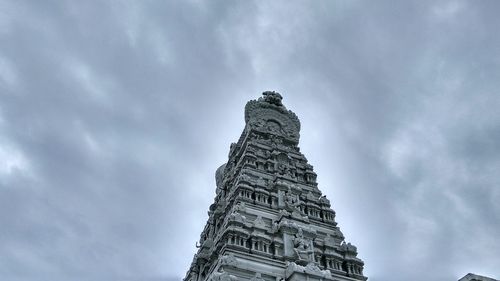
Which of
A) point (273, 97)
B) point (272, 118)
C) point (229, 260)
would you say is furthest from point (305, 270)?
point (273, 97)

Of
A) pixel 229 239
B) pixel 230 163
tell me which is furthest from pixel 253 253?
pixel 230 163

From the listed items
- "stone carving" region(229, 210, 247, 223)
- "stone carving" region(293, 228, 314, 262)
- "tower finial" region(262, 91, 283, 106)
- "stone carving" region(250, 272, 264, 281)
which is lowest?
"stone carving" region(250, 272, 264, 281)

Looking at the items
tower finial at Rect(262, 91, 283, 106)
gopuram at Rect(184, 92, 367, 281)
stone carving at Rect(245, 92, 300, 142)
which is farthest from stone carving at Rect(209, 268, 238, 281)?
tower finial at Rect(262, 91, 283, 106)

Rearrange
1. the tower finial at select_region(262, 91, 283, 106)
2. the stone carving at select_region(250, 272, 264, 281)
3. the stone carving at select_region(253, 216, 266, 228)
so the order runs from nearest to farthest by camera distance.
→ the stone carving at select_region(250, 272, 264, 281) → the stone carving at select_region(253, 216, 266, 228) → the tower finial at select_region(262, 91, 283, 106)

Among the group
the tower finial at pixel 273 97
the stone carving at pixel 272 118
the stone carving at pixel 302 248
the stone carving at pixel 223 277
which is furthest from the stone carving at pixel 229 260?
the tower finial at pixel 273 97

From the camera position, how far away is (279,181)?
3027 cm

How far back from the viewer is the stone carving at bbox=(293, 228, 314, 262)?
23656mm

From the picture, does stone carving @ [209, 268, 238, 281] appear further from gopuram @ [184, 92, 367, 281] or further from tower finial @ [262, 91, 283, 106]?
tower finial @ [262, 91, 283, 106]

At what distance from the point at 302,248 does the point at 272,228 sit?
253cm

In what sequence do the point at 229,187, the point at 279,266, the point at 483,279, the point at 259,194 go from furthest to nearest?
the point at 229,187 < the point at 259,194 < the point at 279,266 < the point at 483,279

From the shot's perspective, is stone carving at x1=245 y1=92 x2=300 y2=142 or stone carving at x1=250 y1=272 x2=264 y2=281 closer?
stone carving at x1=250 y1=272 x2=264 y2=281

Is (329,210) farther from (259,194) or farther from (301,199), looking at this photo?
(259,194)

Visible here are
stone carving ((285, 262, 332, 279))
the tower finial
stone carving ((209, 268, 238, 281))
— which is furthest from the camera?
the tower finial

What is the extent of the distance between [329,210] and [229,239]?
936 cm
